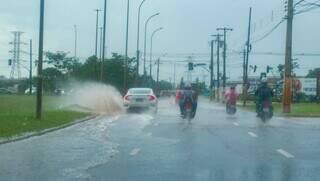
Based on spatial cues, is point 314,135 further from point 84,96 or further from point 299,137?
point 84,96

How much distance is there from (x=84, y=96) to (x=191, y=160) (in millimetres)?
47818

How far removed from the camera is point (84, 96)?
63906mm

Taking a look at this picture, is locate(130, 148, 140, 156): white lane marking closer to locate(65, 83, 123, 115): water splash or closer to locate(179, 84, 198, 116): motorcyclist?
locate(179, 84, 198, 116): motorcyclist

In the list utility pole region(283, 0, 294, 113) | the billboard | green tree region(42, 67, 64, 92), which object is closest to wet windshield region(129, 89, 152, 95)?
utility pole region(283, 0, 294, 113)

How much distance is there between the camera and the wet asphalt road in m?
14.0

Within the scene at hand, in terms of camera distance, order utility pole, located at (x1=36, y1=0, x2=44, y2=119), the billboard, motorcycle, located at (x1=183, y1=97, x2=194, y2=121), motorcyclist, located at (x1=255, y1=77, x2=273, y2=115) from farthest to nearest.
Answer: the billboard
motorcycle, located at (x1=183, y1=97, x2=194, y2=121)
motorcyclist, located at (x1=255, y1=77, x2=273, y2=115)
utility pole, located at (x1=36, y1=0, x2=44, y2=119)

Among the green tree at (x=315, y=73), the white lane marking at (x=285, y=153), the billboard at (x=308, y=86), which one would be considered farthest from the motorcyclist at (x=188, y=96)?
the green tree at (x=315, y=73)

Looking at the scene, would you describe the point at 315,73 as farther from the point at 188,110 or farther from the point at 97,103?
the point at 188,110

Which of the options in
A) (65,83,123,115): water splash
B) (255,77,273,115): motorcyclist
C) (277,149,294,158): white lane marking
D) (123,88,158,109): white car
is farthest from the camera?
(65,83,123,115): water splash

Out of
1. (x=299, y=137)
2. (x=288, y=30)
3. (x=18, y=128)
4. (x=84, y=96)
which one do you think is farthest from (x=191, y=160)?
→ (x=84, y=96)

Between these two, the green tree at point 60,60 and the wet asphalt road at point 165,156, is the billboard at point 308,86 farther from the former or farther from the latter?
the wet asphalt road at point 165,156

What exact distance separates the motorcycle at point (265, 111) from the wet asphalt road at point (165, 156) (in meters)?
7.02

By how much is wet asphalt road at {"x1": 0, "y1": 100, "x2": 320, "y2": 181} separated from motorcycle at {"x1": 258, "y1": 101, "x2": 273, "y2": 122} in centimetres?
702

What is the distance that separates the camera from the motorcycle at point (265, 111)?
3428cm
